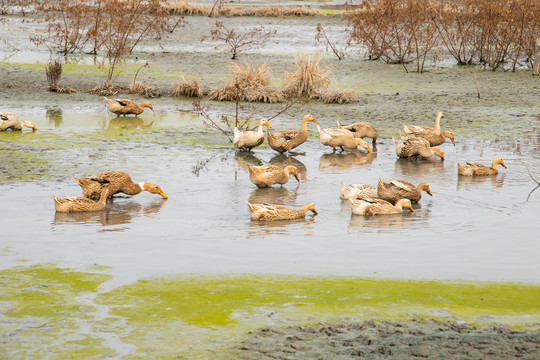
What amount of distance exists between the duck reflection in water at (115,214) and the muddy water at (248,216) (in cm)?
2

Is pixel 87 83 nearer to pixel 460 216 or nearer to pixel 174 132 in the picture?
pixel 174 132

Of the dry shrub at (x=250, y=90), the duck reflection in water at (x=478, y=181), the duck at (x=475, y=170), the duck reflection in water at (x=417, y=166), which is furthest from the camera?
Answer: the dry shrub at (x=250, y=90)

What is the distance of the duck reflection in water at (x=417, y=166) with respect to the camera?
537 inches

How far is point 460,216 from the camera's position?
34.8ft

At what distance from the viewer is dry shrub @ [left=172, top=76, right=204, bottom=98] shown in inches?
832

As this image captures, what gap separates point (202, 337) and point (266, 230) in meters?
3.27

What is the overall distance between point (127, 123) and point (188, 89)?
141 inches

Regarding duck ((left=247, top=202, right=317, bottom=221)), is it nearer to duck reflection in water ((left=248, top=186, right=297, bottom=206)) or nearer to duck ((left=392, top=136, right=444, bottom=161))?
duck reflection in water ((left=248, top=186, right=297, bottom=206))

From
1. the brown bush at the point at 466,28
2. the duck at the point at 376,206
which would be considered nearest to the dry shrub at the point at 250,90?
the brown bush at the point at 466,28

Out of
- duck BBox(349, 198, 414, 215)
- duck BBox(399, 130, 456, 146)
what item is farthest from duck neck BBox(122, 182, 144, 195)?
duck BBox(399, 130, 456, 146)

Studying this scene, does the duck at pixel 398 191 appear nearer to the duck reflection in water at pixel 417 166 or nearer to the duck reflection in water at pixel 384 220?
the duck reflection in water at pixel 384 220

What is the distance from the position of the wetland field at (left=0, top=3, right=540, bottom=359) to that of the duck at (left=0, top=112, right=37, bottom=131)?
0.84 ft

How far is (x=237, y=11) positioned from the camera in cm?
4050

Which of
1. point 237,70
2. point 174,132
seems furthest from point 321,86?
point 174,132
